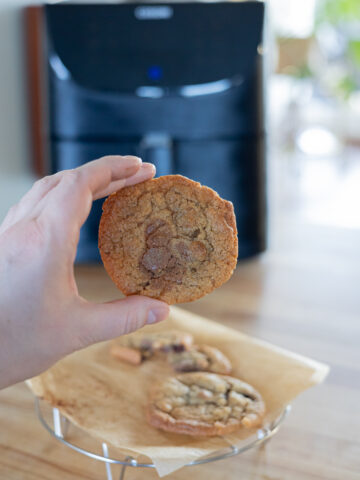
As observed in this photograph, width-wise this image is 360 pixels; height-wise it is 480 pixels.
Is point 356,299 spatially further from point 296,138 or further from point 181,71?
point 296,138

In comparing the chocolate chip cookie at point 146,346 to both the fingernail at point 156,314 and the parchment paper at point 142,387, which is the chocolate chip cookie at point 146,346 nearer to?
the parchment paper at point 142,387

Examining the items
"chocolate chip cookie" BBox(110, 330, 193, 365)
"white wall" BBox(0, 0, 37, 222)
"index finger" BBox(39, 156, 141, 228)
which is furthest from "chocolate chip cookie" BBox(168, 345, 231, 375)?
"white wall" BBox(0, 0, 37, 222)

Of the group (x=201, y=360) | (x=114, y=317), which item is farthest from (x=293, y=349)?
(x=114, y=317)

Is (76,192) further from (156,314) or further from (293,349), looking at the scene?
(293,349)

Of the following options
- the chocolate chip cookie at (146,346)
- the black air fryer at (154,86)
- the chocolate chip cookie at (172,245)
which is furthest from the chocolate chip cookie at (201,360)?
the black air fryer at (154,86)

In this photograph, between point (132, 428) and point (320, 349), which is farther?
point (320, 349)

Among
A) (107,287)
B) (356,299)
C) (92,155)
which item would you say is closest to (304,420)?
(356,299)
